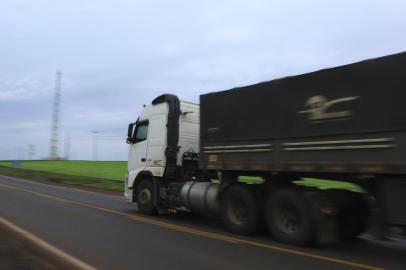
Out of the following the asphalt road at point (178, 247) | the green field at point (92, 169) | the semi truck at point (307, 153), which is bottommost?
the asphalt road at point (178, 247)

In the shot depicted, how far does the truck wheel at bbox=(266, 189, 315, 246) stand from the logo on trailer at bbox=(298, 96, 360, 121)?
5.20ft

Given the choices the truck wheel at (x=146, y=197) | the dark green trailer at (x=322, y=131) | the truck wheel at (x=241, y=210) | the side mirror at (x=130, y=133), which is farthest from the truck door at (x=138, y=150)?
the truck wheel at (x=241, y=210)

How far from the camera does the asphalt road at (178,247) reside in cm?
849

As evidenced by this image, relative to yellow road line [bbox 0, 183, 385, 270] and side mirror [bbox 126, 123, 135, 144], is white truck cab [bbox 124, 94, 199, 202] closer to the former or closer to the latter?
side mirror [bbox 126, 123, 135, 144]

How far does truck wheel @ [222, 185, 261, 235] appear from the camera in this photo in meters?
11.5

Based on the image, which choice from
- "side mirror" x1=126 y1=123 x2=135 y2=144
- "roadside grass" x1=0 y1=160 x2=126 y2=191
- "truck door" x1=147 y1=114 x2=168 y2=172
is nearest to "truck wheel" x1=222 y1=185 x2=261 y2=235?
"truck door" x1=147 y1=114 x2=168 y2=172

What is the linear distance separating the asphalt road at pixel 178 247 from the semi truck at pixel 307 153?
0.55 meters

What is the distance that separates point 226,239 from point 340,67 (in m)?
4.20

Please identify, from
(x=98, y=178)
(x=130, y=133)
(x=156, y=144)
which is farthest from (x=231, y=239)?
(x=98, y=178)

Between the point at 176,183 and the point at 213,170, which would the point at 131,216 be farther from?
the point at 213,170

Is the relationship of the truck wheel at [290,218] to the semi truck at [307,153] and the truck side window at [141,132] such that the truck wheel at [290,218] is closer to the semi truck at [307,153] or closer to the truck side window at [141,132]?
the semi truck at [307,153]

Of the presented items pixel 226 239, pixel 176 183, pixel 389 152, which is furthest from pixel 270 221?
pixel 176 183

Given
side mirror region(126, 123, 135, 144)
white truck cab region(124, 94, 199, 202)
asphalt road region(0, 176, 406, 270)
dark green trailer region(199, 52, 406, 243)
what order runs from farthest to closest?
side mirror region(126, 123, 135, 144) < white truck cab region(124, 94, 199, 202) < dark green trailer region(199, 52, 406, 243) < asphalt road region(0, 176, 406, 270)

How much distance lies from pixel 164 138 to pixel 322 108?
6.17 m
